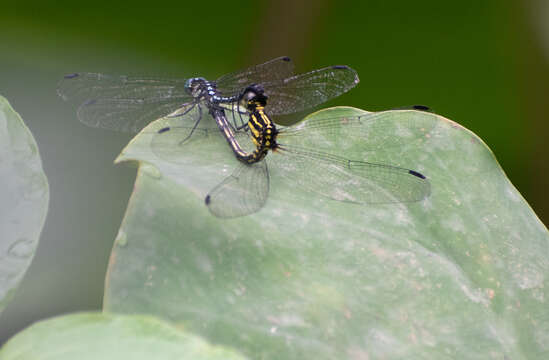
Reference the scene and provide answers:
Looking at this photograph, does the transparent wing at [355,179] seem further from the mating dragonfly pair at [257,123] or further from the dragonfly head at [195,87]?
the dragonfly head at [195,87]

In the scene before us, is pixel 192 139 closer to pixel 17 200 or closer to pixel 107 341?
pixel 17 200

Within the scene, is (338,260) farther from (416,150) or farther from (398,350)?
(416,150)

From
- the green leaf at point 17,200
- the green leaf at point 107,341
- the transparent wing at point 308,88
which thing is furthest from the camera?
the transparent wing at point 308,88

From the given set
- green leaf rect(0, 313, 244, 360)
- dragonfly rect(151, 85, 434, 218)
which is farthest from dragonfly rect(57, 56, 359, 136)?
green leaf rect(0, 313, 244, 360)

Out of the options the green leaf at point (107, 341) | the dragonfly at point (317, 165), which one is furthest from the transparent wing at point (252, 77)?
the green leaf at point (107, 341)

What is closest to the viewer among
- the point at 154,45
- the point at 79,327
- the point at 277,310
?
the point at 79,327

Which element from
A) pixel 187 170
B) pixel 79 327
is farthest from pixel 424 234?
pixel 79 327
